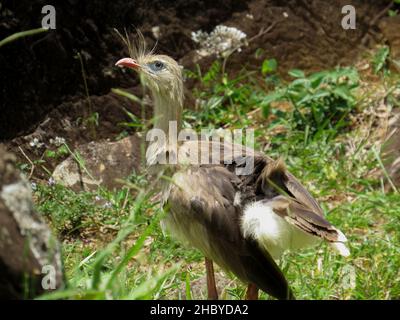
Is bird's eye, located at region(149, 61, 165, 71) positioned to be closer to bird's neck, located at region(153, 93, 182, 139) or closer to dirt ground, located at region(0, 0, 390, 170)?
bird's neck, located at region(153, 93, 182, 139)

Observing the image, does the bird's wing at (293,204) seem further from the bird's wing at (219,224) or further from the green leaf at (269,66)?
the green leaf at (269,66)

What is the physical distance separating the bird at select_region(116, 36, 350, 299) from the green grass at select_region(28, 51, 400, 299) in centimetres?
17

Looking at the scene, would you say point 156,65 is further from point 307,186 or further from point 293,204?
point 307,186

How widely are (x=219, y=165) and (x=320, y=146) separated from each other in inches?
60.3

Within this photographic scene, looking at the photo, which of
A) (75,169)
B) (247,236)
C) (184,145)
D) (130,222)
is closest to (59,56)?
(75,169)

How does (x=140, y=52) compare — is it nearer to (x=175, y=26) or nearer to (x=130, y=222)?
(x=175, y=26)

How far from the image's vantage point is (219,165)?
11.0 feet

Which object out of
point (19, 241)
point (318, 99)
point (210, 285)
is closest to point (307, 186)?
point (318, 99)

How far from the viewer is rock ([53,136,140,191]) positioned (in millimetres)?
4508

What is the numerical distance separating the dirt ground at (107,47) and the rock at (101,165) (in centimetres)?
10

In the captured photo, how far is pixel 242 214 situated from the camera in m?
3.16

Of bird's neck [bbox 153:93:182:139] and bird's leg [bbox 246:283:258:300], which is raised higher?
bird's neck [bbox 153:93:182:139]

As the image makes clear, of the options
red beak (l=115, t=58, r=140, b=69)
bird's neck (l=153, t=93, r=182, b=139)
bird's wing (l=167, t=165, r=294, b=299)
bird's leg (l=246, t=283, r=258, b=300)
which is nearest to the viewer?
bird's wing (l=167, t=165, r=294, b=299)

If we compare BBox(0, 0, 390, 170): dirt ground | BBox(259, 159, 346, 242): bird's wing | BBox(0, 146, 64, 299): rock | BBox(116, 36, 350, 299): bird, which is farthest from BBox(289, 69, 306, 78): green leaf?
BBox(0, 146, 64, 299): rock
